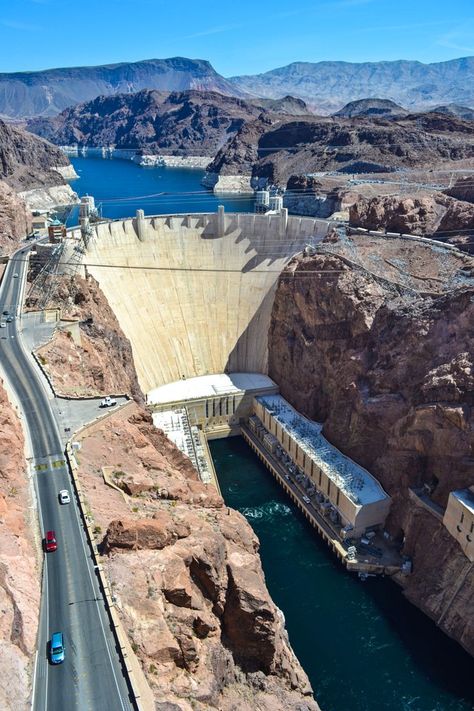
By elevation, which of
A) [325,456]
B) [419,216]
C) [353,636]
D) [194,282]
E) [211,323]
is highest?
[419,216]

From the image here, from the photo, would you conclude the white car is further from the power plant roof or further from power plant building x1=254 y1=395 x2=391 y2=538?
the power plant roof

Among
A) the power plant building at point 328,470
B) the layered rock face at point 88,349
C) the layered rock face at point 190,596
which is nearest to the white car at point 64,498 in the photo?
the layered rock face at point 190,596

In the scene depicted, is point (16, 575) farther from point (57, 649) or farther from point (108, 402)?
point (108, 402)

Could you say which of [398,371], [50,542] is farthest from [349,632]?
[50,542]

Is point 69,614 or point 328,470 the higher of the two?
point 69,614

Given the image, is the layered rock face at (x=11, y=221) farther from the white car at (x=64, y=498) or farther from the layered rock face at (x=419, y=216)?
the white car at (x=64, y=498)

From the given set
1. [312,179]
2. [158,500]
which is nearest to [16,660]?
[158,500]
